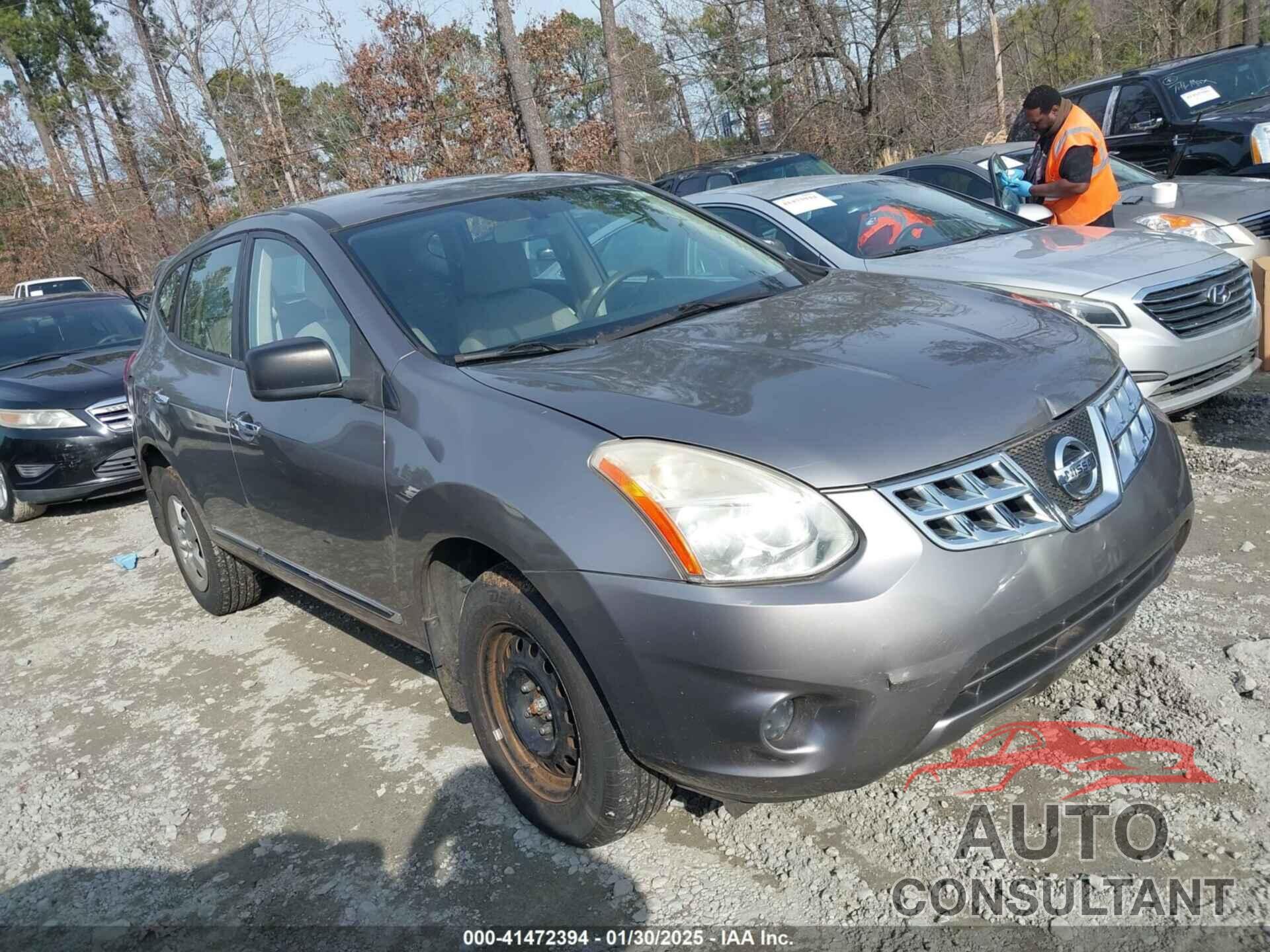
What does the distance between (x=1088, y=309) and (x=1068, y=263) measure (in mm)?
375

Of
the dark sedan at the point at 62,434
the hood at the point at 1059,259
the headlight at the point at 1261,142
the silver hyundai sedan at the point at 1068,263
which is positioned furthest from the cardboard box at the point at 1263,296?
the dark sedan at the point at 62,434

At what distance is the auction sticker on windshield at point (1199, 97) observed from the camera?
9.26 metres

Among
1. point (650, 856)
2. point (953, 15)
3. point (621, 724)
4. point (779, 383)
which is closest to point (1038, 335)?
point (779, 383)

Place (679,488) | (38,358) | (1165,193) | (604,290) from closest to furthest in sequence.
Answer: (679,488) → (604,290) → (1165,193) → (38,358)

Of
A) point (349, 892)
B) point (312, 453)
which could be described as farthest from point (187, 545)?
point (349, 892)

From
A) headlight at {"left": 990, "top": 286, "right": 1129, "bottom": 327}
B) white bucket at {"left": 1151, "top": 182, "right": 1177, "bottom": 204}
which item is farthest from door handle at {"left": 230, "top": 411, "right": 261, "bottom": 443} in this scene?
white bucket at {"left": 1151, "top": 182, "right": 1177, "bottom": 204}

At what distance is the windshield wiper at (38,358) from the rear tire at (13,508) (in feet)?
3.42

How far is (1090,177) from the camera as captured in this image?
6.69 m

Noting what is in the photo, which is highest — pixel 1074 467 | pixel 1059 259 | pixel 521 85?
pixel 521 85

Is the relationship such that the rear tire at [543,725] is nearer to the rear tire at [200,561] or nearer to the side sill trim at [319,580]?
the side sill trim at [319,580]

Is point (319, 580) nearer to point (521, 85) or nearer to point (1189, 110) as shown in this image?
point (1189, 110)

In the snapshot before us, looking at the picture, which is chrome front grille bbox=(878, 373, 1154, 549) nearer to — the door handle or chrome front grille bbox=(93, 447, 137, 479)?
the door handle

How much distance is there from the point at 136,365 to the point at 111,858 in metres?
2.75

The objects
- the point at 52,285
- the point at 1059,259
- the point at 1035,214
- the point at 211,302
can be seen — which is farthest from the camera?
the point at 52,285
